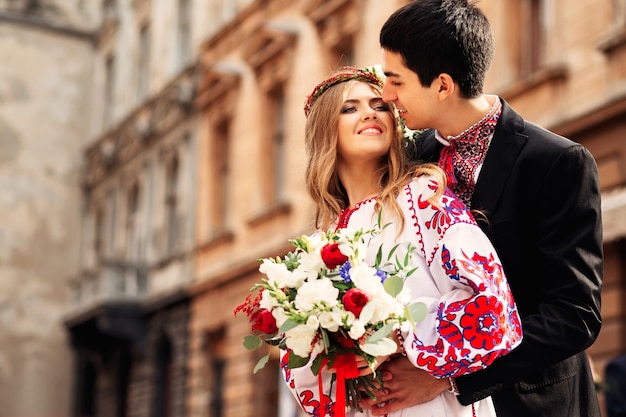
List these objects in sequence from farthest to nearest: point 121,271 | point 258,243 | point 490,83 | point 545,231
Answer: point 121,271 → point 258,243 → point 490,83 → point 545,231

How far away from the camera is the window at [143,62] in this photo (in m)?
27.6

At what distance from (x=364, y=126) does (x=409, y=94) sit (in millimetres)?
345

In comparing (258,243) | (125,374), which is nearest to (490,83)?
(258,243)

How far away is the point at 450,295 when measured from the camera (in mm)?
3324

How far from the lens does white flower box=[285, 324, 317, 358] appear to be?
3301mm

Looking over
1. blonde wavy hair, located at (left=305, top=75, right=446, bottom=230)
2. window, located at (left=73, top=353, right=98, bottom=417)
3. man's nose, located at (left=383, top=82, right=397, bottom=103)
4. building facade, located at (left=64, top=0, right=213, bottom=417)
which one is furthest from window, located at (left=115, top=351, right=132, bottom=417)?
man's nose, located at (left=383, top=82, right=397, bottom=103)

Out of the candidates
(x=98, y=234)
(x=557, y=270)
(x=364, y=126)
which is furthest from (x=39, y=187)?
(x=557, y=270)

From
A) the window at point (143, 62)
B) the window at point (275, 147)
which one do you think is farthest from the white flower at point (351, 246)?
the window at point (143, 62)

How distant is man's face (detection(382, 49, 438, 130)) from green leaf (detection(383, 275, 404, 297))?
566 mm

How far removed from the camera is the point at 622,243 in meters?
11.3

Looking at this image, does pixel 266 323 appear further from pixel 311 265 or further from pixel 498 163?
pixel 498 163

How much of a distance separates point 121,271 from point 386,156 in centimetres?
2200

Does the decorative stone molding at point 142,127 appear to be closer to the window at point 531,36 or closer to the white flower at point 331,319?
the window at point 531,36

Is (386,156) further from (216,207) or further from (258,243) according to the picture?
(216,207)
